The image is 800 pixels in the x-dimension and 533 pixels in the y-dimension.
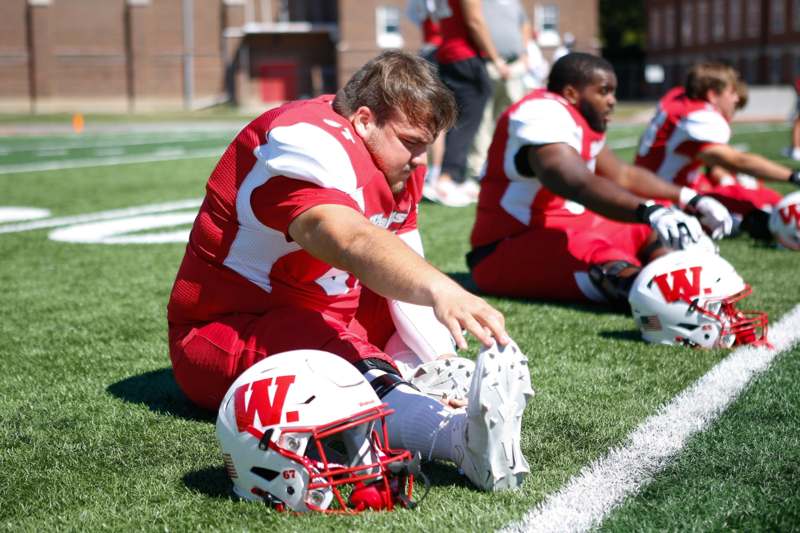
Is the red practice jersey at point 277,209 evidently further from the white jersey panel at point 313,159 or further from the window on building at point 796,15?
the window on building at point 796,15

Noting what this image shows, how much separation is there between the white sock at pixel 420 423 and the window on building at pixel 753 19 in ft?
160

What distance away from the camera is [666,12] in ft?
178

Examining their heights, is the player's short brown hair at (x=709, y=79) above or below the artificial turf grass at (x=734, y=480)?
above

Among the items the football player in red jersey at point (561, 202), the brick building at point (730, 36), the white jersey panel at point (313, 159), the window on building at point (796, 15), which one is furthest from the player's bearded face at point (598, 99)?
the window on building at point (796, 15)

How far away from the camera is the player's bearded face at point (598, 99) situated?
503cm

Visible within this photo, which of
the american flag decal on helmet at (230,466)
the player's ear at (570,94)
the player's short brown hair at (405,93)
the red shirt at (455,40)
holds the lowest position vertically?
the american flag decal on helmet at (230,466)

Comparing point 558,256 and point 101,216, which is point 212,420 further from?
point 101,216

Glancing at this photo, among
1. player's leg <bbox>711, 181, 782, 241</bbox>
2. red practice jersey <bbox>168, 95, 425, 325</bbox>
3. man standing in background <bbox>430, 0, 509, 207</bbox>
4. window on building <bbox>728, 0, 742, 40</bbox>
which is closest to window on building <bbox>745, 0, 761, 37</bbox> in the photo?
window on building <bbox>728, 0, 742, 40</bbox>

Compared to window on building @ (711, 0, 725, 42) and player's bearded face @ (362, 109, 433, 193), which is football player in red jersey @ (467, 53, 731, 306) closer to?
player's bearded face @ (362, 109, 433, 193)

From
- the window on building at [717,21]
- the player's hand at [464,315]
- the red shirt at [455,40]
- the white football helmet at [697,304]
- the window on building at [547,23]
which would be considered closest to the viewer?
the player's hand at [464,315]

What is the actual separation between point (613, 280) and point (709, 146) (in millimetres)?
2190

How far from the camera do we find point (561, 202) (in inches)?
205

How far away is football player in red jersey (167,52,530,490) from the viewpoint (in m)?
2.39

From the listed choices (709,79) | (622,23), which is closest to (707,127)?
(709,79)
